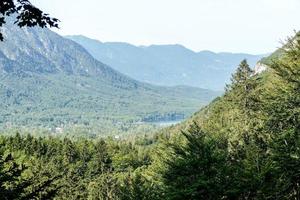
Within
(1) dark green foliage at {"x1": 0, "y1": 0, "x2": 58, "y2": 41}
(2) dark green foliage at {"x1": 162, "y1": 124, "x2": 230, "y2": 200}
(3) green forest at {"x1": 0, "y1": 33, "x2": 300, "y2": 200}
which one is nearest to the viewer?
(1) dark green foliage at {"x1": 0, "y1": 0, "x2": 58, "y2": 41}

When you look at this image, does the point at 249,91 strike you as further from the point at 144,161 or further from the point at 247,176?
the point at 144,161

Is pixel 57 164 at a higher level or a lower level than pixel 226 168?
lower

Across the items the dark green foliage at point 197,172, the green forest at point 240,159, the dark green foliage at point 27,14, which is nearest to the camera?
the dark green foliage at point 27,14

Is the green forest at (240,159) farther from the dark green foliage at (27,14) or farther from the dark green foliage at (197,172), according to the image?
the dark green foliage at (27,14)

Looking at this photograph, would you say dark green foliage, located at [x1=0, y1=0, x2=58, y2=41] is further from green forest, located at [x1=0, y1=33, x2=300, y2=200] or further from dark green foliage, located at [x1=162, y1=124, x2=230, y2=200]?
dark green foliage, located at [x1=162, y1=124, x2=230, y2=200]

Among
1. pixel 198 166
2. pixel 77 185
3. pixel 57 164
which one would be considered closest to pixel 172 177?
pixel 198 166

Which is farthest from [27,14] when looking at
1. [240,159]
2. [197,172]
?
[240,159]

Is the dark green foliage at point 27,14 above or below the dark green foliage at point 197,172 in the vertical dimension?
above

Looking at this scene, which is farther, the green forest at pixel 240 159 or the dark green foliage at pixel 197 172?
the dark green foliage at pixel 197 172

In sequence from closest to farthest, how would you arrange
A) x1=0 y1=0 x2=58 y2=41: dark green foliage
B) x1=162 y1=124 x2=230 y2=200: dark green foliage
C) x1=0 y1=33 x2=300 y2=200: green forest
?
x1=0 y1=0 x2=58 y2=41: dark green foliage, x1=0 y1=33 x2=300 y2=200: green forest, x1=162 y1=124 x2=230 y2=200: dark green foliage

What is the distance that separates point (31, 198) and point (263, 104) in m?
24.6

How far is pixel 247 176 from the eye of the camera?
2192cm

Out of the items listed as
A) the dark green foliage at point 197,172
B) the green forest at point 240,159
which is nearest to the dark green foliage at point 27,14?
the green forest at point 240,159

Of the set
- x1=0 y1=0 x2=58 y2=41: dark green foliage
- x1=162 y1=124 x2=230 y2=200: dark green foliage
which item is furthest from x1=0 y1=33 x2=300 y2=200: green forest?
x1=0 y1=0 x2=58 y2=41: dark green foliage
